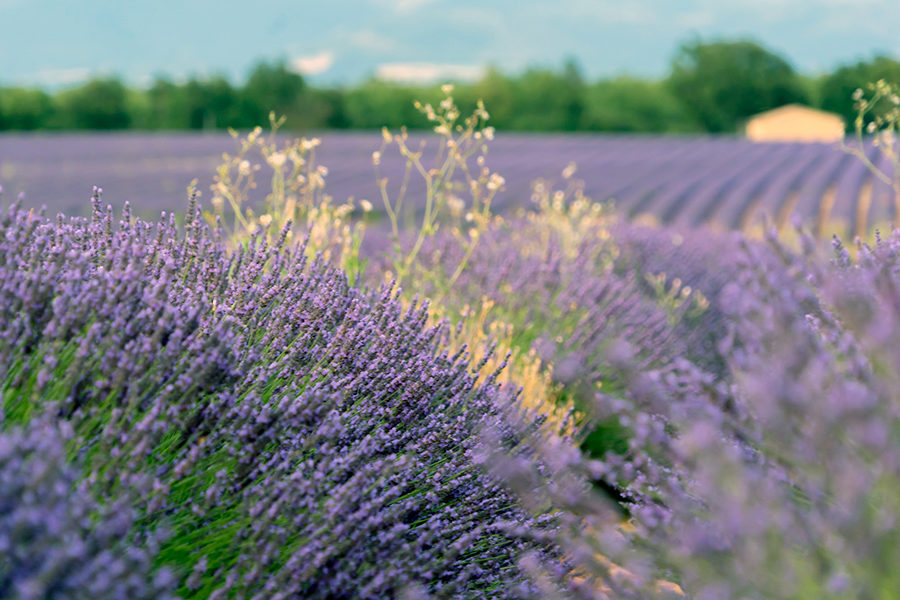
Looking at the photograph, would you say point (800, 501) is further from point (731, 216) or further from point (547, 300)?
point (731, 216)

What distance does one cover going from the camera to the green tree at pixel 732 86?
149 feet

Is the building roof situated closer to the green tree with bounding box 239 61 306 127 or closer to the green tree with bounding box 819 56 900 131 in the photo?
the green tree with bounding box 819 56 900 131

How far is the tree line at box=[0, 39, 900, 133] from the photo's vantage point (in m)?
41.0

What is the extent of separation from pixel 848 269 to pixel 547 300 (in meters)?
2.57

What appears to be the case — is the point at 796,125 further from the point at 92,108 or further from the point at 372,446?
the point at 372,446

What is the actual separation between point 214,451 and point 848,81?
147 ft

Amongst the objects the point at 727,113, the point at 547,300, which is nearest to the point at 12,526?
the point at 547,300

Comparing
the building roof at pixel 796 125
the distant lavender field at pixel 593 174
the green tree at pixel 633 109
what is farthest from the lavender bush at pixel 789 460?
the green tree at pixel 633 109

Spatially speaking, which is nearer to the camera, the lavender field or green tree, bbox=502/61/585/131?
the lavender field

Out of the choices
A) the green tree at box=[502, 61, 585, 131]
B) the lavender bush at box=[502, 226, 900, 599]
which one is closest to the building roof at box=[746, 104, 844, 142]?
the green tree at box=[502, 61, 585, 131]

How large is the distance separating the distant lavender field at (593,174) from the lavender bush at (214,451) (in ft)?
25.1

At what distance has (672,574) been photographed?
6.21ft

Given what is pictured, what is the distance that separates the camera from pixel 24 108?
137 ft

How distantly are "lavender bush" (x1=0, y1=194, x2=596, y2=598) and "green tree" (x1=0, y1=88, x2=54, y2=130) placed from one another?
44.2 metres
